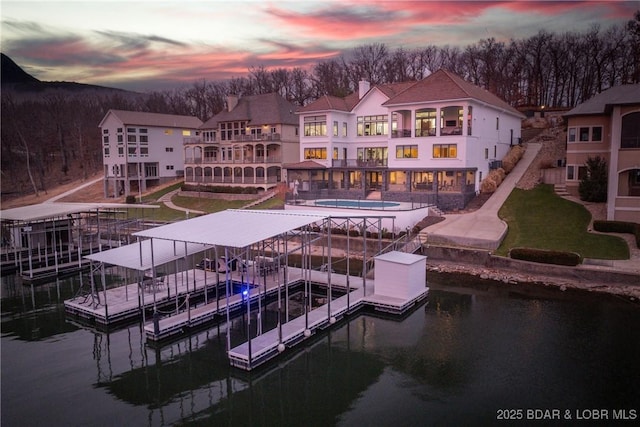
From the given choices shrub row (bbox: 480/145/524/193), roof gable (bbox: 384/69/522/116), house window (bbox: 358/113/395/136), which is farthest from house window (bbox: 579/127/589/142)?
house window (bbox: 358/113/395/136)

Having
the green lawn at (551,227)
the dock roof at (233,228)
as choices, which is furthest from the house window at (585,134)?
the dock roof at (233,228)

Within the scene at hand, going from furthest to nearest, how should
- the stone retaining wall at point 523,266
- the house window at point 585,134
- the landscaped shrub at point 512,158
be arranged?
the landscaped shrub at point 512,158, the house window at point 585,134, the stone retaining wall at point 523,266

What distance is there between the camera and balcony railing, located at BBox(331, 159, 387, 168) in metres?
45.7

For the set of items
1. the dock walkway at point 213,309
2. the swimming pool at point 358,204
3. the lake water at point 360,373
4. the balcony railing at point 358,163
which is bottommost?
the lake water at point 360,373

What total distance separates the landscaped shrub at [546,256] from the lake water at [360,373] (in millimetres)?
3889

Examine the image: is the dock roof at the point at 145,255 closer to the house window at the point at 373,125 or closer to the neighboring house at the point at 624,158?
the neighboring house at the point at 624,158

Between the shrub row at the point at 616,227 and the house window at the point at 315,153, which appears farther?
the house window at the point at 315,153

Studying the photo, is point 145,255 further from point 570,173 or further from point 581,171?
point 581,171

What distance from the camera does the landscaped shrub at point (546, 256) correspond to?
2691cm

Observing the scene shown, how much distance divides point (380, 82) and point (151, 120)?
36.9 m

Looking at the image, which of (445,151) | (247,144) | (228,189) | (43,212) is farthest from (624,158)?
(43,212)

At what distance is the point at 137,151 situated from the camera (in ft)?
205

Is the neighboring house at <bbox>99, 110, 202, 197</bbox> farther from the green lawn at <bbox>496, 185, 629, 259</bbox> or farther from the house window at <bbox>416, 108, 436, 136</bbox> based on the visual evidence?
the green lawn at <bbox>496, 185, 629, 259</bbox>

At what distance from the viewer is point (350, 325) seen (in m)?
22.0
